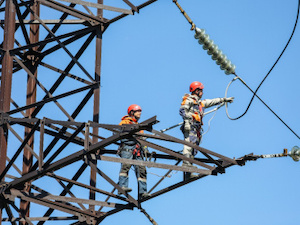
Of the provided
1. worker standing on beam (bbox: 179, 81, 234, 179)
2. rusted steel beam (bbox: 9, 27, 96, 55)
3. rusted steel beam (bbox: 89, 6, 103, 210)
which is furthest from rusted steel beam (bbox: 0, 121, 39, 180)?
worker standing on beam (bbox: 179, 81, 234, 179)

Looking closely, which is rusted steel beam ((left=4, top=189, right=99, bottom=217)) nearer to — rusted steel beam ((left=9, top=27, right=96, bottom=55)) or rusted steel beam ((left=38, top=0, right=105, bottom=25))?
rusted steel beam ((left=9, top=27, right=96, bottom=55))

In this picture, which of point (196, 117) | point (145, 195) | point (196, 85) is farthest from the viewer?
point (196, 85)

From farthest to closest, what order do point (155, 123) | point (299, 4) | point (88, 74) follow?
point (88, 74), point (299, 4), point (155, 123)

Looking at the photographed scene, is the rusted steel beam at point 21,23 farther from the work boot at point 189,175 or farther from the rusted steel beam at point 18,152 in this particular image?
the work boot at point 189,175

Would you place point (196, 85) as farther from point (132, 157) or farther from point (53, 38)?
point (53, 38)

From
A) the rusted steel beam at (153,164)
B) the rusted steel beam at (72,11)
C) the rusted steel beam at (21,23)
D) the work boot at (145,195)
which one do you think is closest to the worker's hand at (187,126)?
the rusted steel beam at (153,164)

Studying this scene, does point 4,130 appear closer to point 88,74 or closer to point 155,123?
point 88,74

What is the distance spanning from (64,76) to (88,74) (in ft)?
3.57

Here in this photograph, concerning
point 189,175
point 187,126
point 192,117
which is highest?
point 192,117

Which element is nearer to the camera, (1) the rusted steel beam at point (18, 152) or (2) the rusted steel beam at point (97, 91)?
(1) the rusted steel beam at point (18, 152)

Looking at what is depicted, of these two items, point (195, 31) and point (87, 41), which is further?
point (87, 41)

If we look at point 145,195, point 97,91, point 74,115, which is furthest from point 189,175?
point 74,115

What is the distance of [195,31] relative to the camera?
2359 centimetres

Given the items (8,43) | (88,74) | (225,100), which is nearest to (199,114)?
(225,100)
